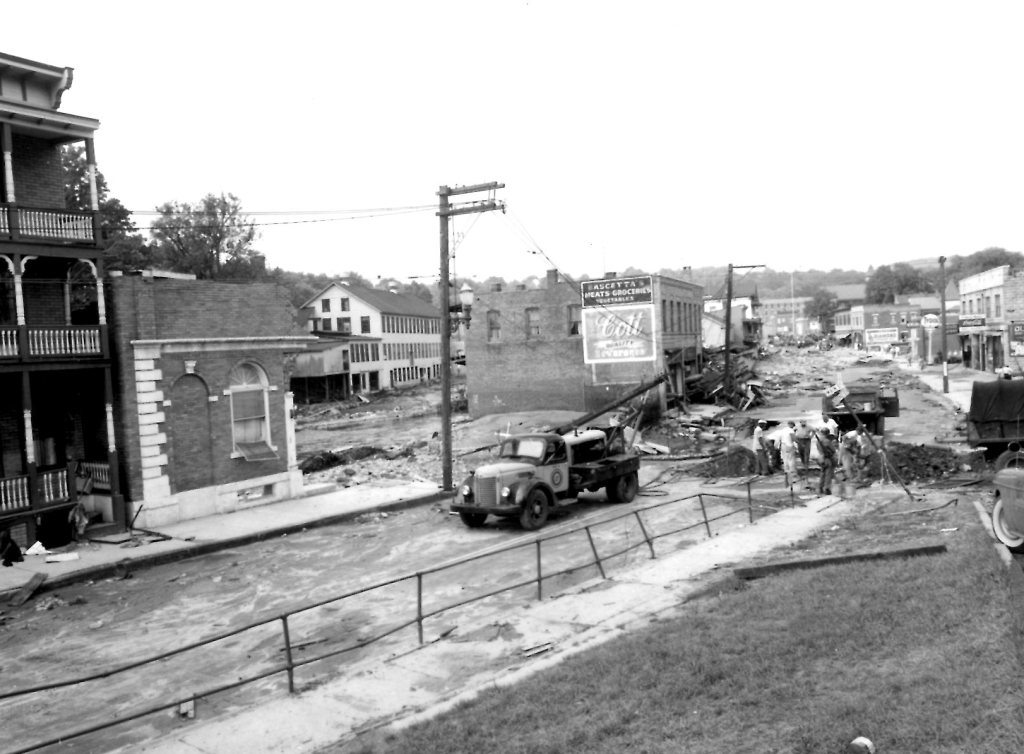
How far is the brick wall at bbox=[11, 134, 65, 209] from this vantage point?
21406 mm

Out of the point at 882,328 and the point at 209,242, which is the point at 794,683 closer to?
the point at 209,242

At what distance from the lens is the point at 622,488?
23.9 metres

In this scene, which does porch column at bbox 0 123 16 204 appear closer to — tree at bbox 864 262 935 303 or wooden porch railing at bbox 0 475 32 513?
wooden porch railing at bbox 0 475 32 513

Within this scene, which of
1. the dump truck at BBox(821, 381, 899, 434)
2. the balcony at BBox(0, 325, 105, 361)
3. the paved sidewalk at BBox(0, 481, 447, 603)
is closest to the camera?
the paved sidewalk at BBox(0, 481, 447, 603)

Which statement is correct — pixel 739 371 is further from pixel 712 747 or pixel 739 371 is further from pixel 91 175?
pixel 712 747

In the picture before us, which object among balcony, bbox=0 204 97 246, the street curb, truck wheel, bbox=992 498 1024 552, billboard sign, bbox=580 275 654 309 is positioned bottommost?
the street curb

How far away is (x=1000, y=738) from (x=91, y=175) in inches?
845

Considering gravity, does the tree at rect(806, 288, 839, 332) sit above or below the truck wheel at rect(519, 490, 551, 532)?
above

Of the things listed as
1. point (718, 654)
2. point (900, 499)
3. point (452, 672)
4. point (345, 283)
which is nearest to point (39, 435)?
point (452, 672)

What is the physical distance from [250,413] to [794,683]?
19.9 metres

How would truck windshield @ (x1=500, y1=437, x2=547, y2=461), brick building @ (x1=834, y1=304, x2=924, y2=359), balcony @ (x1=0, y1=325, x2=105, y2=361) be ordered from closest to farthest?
balcony @ (x1=0, y1=325, x2=105, y2=361), truck windshield @ (x1=500, y1=437, x2=547, y2=461), brick building @ (x1=834, y1=304, x2=924, y2=359)

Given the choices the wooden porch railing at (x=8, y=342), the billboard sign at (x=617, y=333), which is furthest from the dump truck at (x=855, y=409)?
the wooden porch railing at (x=8, y=342)

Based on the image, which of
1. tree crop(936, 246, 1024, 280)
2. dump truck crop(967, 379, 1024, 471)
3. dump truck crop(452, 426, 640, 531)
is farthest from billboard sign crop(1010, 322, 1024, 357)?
tree crop(936, 246, 1024, 280)

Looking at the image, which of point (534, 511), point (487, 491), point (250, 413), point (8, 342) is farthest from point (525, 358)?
point (8, 342)
